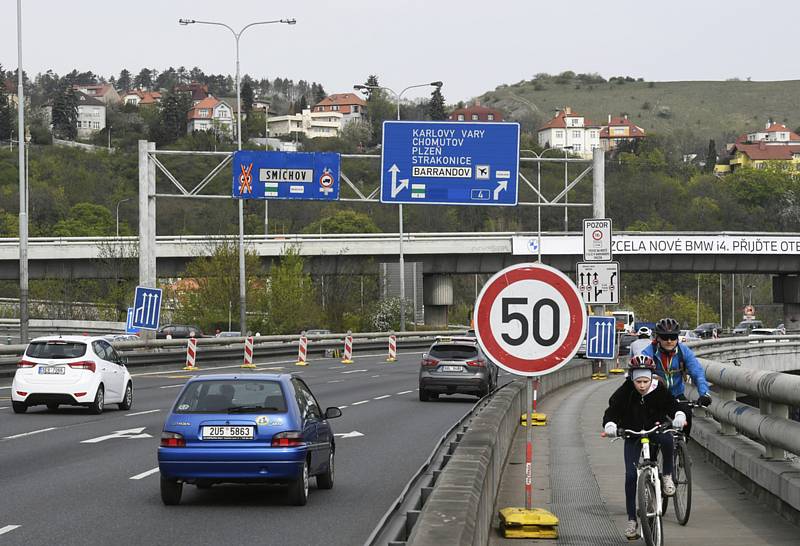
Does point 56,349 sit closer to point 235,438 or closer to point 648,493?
point 235,438

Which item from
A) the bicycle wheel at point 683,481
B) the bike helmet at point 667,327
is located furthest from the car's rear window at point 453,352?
the bicycle wheel at point 683,481

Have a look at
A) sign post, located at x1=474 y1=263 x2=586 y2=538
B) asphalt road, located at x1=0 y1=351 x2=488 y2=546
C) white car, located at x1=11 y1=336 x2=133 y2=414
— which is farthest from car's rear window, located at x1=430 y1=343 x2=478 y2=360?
sign post, located at x1=474 y1=263 x2=586 y2=538

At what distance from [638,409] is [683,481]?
2.55 feet

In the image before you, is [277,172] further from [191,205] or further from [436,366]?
[191,205]

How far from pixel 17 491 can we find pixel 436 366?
64.1 ft

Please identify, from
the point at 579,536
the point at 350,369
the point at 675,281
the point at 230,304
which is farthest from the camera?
the point at 675,281

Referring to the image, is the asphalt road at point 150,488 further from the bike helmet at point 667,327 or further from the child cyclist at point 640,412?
the bike helmet at point 667,327

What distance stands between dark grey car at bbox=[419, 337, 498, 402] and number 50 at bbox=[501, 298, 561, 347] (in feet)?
75.3

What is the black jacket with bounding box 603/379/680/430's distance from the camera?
11.3 meters

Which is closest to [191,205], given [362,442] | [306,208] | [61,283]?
[306,208]

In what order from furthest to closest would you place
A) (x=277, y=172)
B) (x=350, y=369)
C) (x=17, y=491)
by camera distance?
(x=350, y=369)
(x=277, y=172)
(x=17, y=491)

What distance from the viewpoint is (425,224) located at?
483 feet

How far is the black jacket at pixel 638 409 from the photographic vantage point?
11.3m

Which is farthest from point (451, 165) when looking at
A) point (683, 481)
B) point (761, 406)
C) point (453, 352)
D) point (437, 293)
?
point (437, 293)
